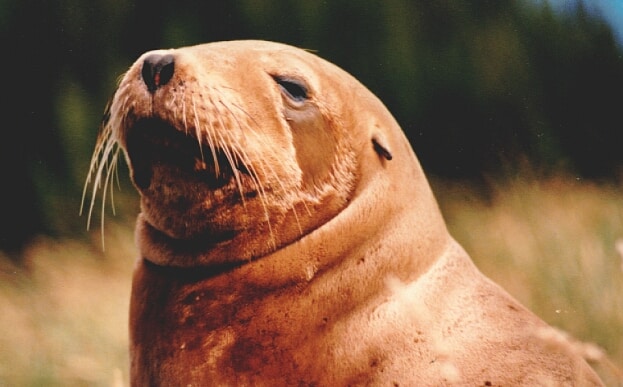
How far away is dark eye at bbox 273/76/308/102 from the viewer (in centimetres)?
295

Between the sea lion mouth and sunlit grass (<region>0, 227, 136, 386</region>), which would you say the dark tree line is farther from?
the sea lion mouth

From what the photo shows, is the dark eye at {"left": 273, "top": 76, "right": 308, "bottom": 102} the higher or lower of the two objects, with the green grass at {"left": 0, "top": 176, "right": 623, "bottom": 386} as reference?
higher

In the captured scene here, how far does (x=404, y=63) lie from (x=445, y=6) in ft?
1.59

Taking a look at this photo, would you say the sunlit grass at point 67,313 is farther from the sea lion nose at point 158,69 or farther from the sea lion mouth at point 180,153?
the sea lion nose at point 158,69

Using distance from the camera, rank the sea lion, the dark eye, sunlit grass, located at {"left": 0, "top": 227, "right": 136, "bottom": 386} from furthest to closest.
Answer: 1. sunlit grass, located at {"left": 0, "top": 227, "right": 136, "bottom": 386}
2. the dark eye
3. the sea lion

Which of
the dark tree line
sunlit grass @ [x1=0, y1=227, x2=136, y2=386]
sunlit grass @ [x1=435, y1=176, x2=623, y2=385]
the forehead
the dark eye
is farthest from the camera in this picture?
the dark tree line

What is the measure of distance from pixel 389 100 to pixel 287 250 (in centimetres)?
386

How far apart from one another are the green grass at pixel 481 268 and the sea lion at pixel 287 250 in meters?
1.18

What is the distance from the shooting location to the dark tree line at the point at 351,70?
6.01 metres

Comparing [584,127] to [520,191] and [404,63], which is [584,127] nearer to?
[520,191]

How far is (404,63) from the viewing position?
6.58m

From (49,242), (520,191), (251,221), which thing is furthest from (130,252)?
(251,221)

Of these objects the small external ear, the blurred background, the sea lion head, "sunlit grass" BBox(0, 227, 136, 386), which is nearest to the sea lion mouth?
the sea lion head

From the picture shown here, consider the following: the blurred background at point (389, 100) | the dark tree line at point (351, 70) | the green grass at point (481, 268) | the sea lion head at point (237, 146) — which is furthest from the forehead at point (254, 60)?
the dark tree line at point (351, 70)
